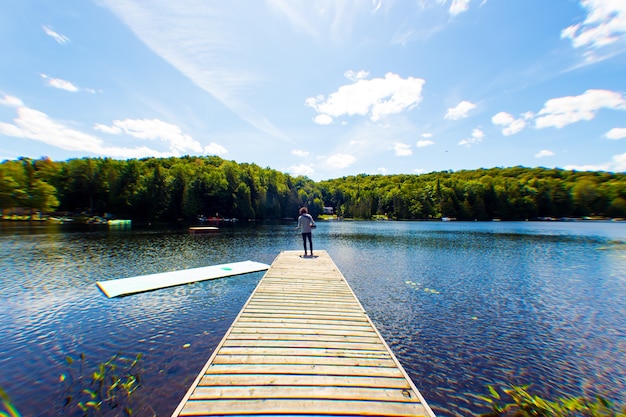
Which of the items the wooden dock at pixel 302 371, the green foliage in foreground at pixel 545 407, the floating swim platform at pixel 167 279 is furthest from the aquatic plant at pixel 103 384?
the green foliage in foreground at pixel 545 407

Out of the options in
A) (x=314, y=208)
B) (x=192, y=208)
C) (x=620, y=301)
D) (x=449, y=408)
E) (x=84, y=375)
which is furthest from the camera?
(x=314, y=208)

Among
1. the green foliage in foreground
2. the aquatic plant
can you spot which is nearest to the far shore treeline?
the aquatic plant

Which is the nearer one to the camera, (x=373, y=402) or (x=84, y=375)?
(x=373, y=402)

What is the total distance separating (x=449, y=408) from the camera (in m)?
4.09

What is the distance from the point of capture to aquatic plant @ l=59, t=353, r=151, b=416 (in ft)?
12.9

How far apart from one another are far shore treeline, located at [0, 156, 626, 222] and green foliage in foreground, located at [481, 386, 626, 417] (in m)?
72.8

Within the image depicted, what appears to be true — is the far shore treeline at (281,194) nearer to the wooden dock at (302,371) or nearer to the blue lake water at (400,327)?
the blue lake water at (400,327)

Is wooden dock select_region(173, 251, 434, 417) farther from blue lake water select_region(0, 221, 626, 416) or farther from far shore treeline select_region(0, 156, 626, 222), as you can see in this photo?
far shore treeline select_region(0, 156, 626, 222)

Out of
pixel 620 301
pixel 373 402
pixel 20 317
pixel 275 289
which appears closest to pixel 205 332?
pixel 275 289

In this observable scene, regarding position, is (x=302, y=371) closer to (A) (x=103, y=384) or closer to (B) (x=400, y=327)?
(A) (x=103, y=384)

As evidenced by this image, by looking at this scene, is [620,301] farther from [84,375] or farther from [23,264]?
[23,264]

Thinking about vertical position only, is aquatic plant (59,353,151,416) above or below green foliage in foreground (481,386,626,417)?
above

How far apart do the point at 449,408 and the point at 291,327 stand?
342 centimetres

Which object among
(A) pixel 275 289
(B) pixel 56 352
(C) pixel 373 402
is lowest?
(B) pixel 56 352
